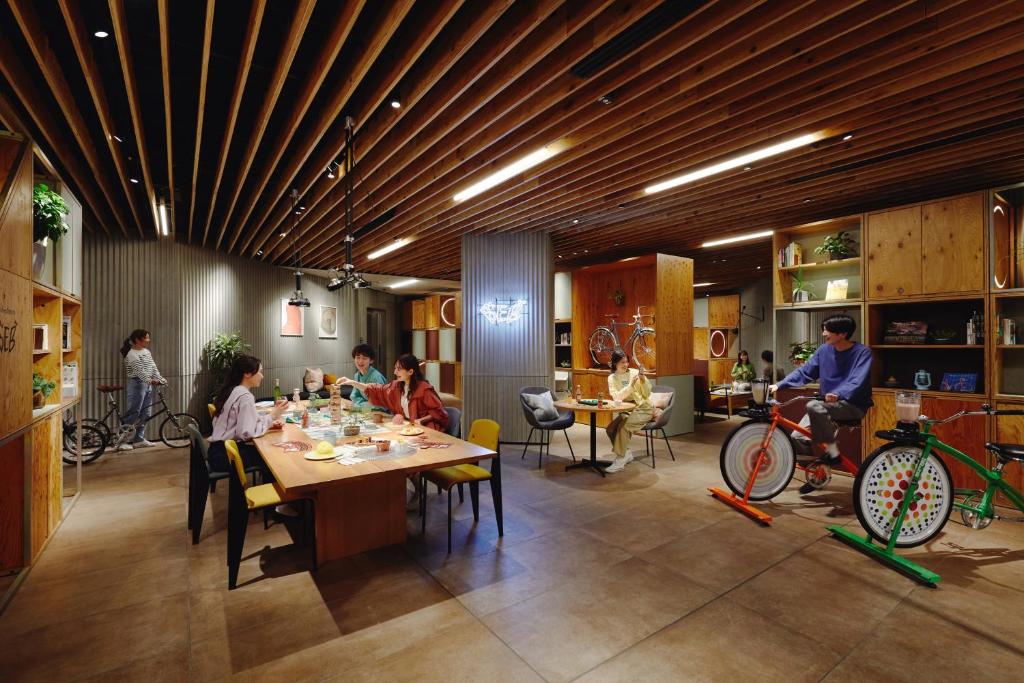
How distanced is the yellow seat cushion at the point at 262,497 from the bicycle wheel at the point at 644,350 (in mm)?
6525

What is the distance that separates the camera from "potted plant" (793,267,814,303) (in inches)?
249

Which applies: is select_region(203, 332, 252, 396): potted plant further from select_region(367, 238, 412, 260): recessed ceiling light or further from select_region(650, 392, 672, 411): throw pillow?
select_region(650, 392, 672, 411): throw pillow

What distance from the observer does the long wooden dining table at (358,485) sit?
2.95 metres

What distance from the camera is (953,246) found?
507 cm

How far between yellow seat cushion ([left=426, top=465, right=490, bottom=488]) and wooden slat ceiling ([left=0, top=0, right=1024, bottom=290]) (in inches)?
110

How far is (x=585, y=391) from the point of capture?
31.8 feet

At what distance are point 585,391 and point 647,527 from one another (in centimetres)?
557

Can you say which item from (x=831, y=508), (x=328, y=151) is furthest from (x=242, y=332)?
(x=831, y=508)

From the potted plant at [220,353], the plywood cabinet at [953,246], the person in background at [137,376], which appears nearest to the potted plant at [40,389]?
the person in background at [137,376]

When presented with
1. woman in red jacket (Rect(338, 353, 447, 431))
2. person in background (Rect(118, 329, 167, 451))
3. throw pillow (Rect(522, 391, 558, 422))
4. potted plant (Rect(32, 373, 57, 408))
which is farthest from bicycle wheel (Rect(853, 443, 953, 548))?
person in background (Rect(118, 329, 167, 451))

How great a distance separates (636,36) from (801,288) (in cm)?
488

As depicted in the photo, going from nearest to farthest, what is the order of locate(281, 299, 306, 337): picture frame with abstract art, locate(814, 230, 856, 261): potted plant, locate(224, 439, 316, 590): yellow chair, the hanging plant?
locate(224, 439, 316, 590): yellow chair < the hanging plant < locate(814, 230, 856, 261): potted plant < locate(281, 299, 306, 337): picture frame with abstract art

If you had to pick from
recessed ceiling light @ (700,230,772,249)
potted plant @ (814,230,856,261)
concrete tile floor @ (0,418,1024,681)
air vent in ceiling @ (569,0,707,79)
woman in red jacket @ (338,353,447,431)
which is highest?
air vent in ceiling @ (569,0,707,79)

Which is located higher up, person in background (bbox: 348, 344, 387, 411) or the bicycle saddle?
person in background (bbox: 348, 344, 387, 411)
